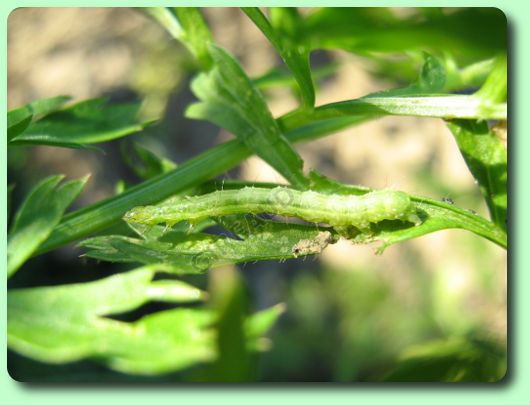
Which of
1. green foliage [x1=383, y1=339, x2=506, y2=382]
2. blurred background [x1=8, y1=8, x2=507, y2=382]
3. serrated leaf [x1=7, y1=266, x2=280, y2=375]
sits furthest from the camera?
blurred background [x1=8, y1=8, x2=507, y2=382]

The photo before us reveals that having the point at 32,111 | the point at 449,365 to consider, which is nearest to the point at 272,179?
the point at 449,365

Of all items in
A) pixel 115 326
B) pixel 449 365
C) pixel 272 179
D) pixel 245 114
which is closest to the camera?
pixel 115 326

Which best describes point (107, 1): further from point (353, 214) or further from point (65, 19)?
point (65, 19)

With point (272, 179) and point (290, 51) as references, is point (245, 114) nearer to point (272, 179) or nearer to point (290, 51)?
point (290, 51)

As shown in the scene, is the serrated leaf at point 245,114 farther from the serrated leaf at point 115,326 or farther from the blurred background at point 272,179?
the blurred background at point 272,179

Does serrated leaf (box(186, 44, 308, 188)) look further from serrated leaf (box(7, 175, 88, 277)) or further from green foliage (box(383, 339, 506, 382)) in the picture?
green foliage (box(383, 339, 506, 382))

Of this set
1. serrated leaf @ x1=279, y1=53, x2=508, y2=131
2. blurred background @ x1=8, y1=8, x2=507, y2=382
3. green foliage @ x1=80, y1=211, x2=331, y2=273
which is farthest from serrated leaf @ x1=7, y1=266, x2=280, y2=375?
blurred background @ x1=8, y1=8, x2=507, y2=382
